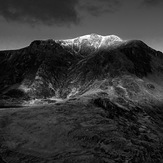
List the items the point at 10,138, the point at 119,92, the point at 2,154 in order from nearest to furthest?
the point at 2,154, the point at 10,138, the point at 119,92

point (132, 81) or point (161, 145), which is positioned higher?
point (132, 81)

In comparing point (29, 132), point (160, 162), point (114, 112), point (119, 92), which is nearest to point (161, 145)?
point (160, 162)

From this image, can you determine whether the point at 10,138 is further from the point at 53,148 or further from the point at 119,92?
the point at 119,92

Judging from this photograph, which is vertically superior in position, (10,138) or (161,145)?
(10,138)

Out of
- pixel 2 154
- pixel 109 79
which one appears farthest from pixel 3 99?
pixel 2 154

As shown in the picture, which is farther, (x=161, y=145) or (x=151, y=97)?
(x=151, y=97)

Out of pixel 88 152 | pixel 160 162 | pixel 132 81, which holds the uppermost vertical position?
pixel 132 81

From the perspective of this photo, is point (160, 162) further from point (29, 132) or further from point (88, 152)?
point (29, 132)

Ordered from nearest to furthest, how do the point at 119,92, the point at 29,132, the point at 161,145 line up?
the point at 29,132
the point at 161,145
the point at 119,92

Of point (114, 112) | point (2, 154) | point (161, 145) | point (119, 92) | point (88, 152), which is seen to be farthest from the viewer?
point (119, 92)
